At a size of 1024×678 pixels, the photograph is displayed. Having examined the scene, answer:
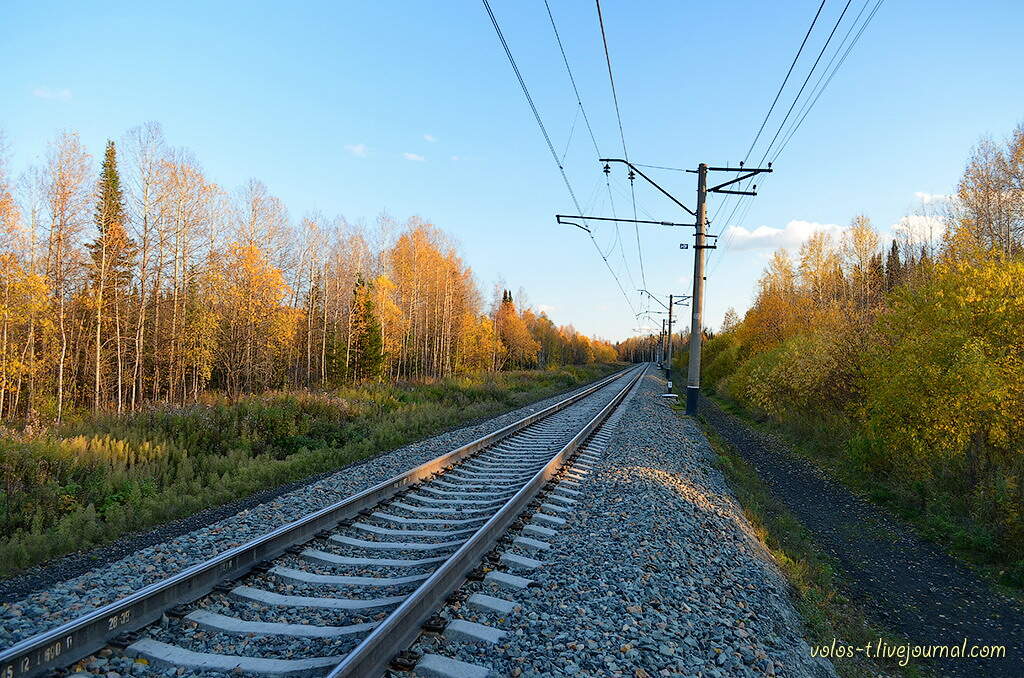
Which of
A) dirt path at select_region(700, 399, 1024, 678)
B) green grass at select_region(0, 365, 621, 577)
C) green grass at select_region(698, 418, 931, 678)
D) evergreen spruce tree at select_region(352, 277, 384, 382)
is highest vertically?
evergreen spruce tree at select_region(352, 277, 384, 382)

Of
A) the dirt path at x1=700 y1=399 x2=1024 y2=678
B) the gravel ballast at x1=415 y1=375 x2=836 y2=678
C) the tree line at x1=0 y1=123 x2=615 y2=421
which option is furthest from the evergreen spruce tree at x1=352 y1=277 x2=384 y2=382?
the gravel ballast at x1=415 y1=375 x2=836 y2=678

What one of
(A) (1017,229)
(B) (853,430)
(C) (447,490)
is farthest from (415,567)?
(A) (1017,229)

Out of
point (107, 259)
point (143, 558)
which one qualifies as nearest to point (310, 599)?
point (143, 558)

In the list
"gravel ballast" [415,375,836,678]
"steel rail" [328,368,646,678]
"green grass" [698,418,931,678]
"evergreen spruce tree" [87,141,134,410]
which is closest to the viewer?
"steel rail" [328,368,646,678]

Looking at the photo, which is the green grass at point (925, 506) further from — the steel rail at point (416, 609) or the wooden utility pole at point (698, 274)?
the steel rail at point (416, 609)

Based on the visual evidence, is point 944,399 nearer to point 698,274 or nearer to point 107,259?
point 698,274

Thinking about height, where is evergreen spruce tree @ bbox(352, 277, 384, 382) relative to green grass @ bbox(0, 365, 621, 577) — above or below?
above

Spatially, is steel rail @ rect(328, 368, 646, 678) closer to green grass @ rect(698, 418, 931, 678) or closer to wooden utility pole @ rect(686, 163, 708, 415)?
green grass @ rect(698, 418, 931, 678)

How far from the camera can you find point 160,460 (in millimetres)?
10031

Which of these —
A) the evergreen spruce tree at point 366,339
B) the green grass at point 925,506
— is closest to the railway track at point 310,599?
the green grass at point 925,506

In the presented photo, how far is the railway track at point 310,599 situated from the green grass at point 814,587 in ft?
10.2

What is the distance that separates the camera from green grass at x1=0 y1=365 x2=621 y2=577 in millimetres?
6781

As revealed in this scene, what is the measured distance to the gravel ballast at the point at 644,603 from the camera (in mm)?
3861

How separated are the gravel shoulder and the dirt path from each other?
23.9ft
